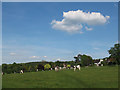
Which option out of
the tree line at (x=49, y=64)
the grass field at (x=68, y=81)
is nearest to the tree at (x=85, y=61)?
the tree line at (x=49, y=64)

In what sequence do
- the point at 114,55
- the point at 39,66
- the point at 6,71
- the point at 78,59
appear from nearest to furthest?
the point at 114,55, the point at 6,71, the point at 39,66, the point at 78,59

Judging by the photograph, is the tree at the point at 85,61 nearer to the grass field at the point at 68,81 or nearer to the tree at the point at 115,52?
Answer: the tree at the point at 115,52

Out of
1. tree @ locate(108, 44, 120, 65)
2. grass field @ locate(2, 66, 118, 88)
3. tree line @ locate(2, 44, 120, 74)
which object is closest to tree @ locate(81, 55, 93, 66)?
tree line @ locate(2, 44, 120, 74)

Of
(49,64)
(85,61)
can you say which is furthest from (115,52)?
(49,64)

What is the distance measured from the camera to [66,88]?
13.9m

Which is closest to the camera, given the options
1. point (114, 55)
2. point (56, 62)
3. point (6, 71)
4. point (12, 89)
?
point (12, 89)

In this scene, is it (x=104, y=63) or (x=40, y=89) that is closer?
(x=40, y=89)

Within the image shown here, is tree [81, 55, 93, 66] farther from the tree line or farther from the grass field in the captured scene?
the grass field

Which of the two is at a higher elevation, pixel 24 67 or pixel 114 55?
pixel 114 55

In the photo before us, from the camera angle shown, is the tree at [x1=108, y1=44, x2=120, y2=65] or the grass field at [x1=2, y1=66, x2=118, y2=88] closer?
the grass field at [x1=2, y1=66, x2=118, y2=88]

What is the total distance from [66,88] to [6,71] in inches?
2235

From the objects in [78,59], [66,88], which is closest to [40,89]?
[66,88]

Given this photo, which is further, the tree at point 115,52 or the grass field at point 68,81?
the tree at point 115,52

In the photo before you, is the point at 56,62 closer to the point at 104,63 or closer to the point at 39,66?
the point at 39,66
